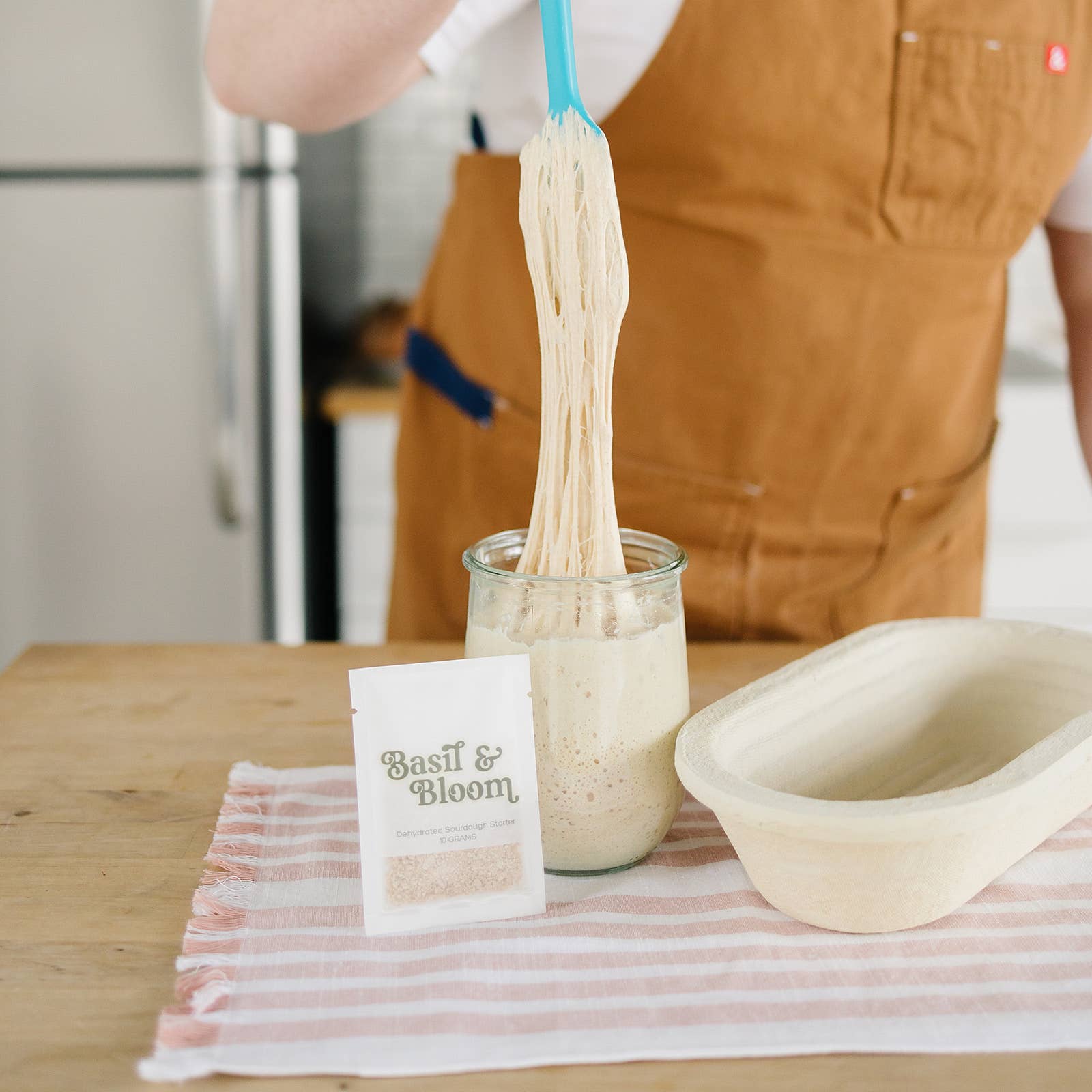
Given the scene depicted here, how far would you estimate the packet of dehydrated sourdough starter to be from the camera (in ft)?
1.72

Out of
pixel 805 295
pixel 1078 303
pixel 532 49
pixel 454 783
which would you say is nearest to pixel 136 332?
pixel 532 49

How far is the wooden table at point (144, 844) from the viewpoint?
43cm

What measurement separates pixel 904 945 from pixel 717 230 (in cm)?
56

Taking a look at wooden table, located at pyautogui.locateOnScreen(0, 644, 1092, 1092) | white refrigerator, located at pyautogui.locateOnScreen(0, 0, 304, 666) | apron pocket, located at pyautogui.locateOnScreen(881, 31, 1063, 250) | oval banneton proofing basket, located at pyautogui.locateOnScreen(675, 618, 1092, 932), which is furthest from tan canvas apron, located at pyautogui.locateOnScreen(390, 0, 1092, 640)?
white refrigerator, located at pyautogui.locateOnScreen(0, 0, 304, 666)

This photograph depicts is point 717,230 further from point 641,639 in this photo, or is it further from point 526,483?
point 641,639

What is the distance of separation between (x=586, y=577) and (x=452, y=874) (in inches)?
5.8

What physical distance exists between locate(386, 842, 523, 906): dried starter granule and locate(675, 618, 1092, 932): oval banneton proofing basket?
0.09 metres

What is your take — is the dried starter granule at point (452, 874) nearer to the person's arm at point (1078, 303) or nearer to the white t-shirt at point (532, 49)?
the white t-shirt at point (532, 49)

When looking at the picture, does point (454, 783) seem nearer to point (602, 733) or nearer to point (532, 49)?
point (602, 733)

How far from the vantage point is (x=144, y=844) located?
1.98ft

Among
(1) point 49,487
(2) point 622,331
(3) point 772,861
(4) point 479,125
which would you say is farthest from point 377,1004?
(1) point 49,487

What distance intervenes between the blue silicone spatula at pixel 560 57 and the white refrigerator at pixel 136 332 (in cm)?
134

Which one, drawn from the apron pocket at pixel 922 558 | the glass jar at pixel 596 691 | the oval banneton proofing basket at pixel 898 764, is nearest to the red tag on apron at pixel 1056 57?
the apron pocket at pixel 922 558

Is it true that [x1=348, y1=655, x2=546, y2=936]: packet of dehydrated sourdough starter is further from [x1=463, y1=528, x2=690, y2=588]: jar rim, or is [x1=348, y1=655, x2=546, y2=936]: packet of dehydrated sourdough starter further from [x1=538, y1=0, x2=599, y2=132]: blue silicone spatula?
[x1=538, y1=0, x2=599, y2=132]: blue silicone spatula
